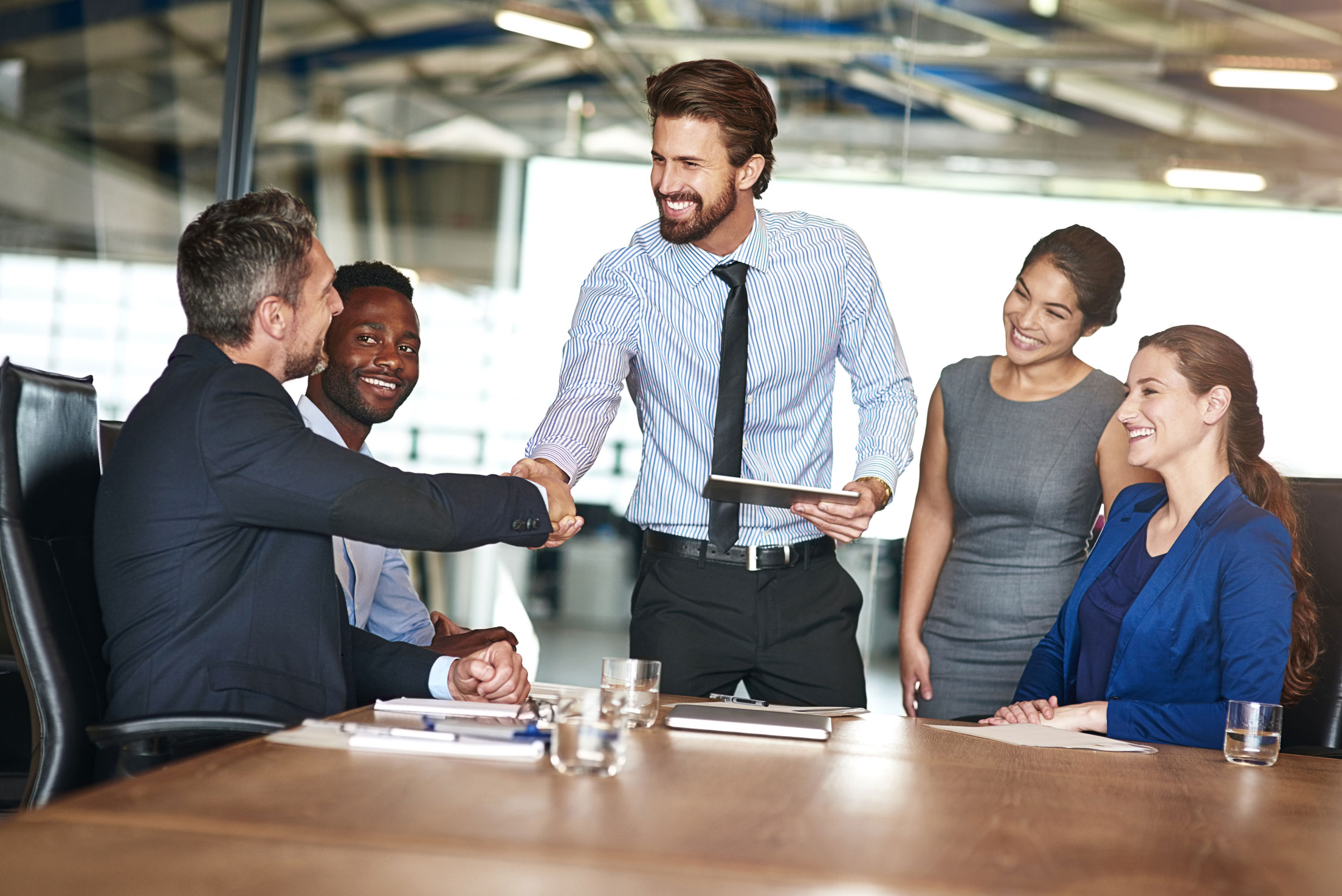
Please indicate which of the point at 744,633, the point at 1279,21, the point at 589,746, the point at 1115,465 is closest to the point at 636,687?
the point at 589,746

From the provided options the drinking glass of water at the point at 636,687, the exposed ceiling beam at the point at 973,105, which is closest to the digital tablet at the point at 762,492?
the drinking glass of water at the point at 636,687

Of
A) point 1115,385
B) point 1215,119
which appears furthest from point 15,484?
point 1215,119

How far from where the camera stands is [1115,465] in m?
2.86

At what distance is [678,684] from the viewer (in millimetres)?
2455

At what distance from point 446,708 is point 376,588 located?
1012 mm

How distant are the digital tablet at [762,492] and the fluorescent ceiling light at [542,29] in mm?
3307

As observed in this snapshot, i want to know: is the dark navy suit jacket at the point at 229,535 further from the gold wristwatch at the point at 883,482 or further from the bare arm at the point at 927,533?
the bare arm at the point at 927,533

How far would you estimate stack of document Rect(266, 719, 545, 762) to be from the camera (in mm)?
1383

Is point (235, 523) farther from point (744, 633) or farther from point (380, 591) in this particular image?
point (744, 633)

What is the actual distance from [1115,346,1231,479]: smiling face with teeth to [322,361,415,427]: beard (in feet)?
5.10

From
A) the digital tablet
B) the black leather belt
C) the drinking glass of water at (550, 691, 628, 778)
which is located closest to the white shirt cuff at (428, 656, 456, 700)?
the digital tablet

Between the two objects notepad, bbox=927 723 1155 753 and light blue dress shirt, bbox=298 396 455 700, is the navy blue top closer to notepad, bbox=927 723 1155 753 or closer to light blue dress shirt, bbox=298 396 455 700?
notepad, bbox=927 723 1155 753

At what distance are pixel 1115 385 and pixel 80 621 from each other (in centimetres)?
230

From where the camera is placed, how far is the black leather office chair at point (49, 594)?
5.61 ft
